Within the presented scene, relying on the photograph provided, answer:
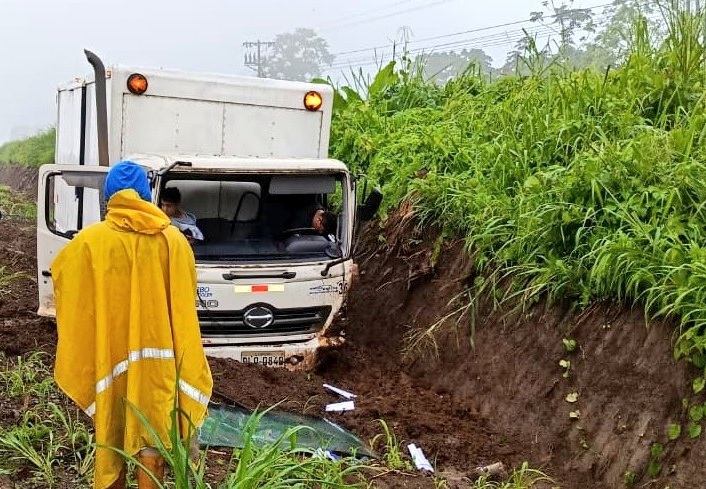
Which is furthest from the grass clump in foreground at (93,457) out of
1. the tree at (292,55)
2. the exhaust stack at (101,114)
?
the tree at (292,55)

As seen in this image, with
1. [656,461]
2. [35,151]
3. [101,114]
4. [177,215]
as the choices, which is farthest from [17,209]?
[656,461]

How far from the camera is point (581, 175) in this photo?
5746 mm

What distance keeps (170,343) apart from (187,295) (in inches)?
8.8

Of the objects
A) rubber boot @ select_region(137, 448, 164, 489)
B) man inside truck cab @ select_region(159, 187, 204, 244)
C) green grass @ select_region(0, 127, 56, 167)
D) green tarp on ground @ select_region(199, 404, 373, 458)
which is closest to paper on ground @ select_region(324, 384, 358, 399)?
green tarp on ground @ select_region(199, 404, 373, 458)

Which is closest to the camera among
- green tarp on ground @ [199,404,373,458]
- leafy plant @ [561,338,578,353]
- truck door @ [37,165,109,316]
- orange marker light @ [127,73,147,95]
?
green tarp on ground @ [199,404,373,458]

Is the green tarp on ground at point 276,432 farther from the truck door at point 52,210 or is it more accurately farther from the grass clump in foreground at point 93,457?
the truck door at point 52,210

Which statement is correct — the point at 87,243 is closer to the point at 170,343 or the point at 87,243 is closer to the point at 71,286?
the point at 71,286

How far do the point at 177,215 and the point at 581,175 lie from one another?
316 cm

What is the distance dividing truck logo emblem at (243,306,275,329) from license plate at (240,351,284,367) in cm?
23

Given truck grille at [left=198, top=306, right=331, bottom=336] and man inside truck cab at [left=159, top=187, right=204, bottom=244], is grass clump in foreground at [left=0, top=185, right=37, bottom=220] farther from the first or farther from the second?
truck grille at [left=198, top=306, right=331, bottom=336]

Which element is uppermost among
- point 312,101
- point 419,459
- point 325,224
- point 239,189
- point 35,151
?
point 312,101

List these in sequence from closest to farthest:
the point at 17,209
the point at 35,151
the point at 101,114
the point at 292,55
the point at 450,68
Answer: the point at 101,114 < the point at 450,68 < the point at 17,209 < the point at 35,151 < the point at 292,55

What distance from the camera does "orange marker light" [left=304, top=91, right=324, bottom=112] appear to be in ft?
23.2

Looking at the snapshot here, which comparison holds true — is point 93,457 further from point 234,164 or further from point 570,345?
point 570,345
